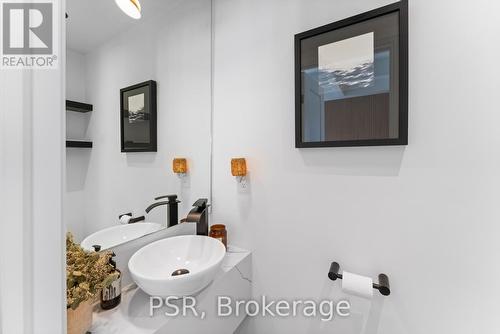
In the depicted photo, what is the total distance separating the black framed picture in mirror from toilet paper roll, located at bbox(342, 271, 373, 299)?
115 centimetres

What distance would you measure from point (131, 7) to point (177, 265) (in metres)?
1.33

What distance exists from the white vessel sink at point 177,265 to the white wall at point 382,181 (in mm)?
272

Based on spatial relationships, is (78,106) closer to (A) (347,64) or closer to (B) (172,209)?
(B) (172,209)

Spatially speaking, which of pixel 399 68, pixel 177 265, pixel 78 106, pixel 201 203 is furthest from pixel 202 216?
pixel 399 68

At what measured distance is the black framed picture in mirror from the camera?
1054mm

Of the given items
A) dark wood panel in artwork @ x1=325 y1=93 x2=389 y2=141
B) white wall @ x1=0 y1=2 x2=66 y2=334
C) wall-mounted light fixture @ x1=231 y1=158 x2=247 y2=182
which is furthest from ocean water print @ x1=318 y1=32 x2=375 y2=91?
white wall @ x1=0 y1=2 x2=66 y2=334

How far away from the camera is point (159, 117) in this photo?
4.13 ft

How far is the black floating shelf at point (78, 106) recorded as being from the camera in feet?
2.74

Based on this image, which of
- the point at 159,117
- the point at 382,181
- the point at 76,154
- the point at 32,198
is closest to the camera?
the point at 32,198

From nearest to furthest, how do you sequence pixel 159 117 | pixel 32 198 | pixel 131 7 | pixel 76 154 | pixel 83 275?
pixel 32 198 → pixel 83 275 → pixel 76 154 → pixel 131 7 → pixel 159 117

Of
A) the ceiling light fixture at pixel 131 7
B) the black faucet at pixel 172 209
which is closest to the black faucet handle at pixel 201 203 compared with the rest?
the black faucet at pixel 172 209

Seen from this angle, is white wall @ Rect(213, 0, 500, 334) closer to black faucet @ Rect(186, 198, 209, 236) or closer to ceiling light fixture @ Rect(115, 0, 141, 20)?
black faucet @ Rect(186, 198, 209, 236)

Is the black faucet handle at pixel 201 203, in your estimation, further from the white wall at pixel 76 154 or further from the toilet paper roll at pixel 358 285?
the toilet paper roll at pixel 358 285

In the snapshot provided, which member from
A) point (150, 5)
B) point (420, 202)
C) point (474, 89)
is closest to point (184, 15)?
point (150, 5)
